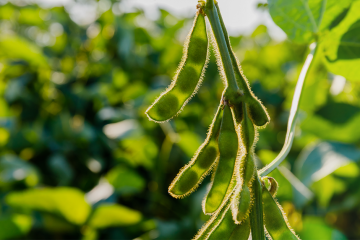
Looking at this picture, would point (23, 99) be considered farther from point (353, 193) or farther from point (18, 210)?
point (353, 193)

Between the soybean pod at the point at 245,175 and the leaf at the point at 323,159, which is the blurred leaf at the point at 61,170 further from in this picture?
the soybean pod at the point at 245,175

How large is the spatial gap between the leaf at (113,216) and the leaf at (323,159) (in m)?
0.84

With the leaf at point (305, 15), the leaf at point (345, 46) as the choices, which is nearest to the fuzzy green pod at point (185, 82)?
the leaf at point (305, 15)

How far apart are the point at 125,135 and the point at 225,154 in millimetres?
1419

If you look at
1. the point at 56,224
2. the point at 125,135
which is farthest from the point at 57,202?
the point at 125,135

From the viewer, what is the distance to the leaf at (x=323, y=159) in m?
1.57

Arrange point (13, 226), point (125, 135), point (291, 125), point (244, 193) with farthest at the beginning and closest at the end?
1. point (125, 135)
2. point (13, 226)
3. point (291, 125)
4. point (244, 193)

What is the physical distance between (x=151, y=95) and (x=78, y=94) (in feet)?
2.03

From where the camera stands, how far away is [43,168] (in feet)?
7.18

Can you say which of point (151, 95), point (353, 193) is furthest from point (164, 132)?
point (353, 193)

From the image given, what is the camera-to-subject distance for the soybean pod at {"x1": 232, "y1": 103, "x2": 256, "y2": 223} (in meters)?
0.46

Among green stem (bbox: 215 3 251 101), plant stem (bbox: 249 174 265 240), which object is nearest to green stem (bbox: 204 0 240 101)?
green stem (bbox: 215 3 251 101)

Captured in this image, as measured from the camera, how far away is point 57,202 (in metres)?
1.65

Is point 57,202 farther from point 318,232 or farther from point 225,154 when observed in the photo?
point 225,154
